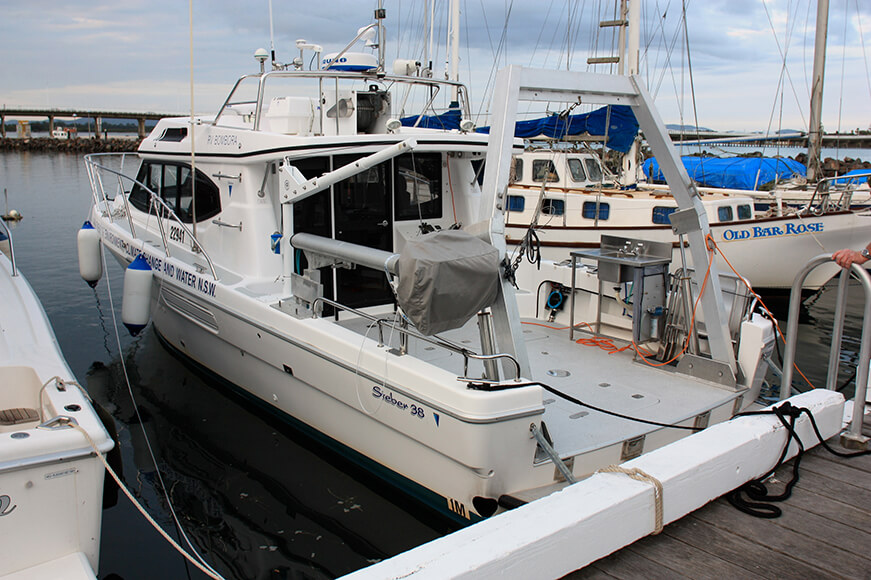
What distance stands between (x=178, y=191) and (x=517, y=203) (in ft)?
26.5

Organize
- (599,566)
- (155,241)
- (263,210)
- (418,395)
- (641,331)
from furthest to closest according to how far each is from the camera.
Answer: (155,241) < (263,210) < (641,331) < (418,395) < (599,566)

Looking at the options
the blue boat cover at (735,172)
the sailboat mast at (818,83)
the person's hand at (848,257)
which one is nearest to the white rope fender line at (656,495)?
the person's hand at (848,257)

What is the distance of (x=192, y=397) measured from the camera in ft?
22.3

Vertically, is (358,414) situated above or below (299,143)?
below

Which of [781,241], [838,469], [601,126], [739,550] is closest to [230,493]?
[739,550]

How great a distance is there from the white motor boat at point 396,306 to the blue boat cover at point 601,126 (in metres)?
6.89

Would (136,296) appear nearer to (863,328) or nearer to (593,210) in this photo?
(863,328)

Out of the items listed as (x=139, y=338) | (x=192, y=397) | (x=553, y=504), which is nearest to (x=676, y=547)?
(x=553, y=504)

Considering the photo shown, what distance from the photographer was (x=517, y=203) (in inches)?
542

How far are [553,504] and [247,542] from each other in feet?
9.52

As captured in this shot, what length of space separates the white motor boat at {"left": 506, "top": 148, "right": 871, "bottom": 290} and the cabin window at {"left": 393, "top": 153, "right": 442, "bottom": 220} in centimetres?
489

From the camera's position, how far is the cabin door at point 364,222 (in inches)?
236

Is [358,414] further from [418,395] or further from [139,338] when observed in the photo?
[139,338]

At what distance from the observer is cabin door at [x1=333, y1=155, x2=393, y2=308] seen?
5.98m
